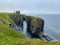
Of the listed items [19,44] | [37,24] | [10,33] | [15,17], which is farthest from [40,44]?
[15,17]

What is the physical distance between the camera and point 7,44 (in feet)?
132

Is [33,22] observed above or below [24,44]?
below

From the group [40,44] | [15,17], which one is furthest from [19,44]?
[15,17]

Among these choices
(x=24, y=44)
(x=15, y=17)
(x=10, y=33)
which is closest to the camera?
(x=24, y=44)

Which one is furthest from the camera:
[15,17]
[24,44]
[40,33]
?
[15,17]

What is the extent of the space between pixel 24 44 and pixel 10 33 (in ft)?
65.3

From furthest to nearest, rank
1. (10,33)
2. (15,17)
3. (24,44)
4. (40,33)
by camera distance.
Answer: (15,17) → (40,33) → (10,33) → (24,44)

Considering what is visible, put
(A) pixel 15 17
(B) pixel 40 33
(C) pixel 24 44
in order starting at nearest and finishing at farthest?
1. (C) pixel 24 44
2. (B) pixel 40 33
3. (A) pixel 15 17

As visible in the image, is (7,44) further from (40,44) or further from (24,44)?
(40,44)

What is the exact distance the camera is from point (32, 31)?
162 metres

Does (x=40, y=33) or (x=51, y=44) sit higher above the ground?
(x=51, y=44)

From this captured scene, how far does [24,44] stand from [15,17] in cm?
15721

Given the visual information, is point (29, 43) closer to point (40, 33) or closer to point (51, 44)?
point (51, 44)

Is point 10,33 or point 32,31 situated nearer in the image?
point 10,33
